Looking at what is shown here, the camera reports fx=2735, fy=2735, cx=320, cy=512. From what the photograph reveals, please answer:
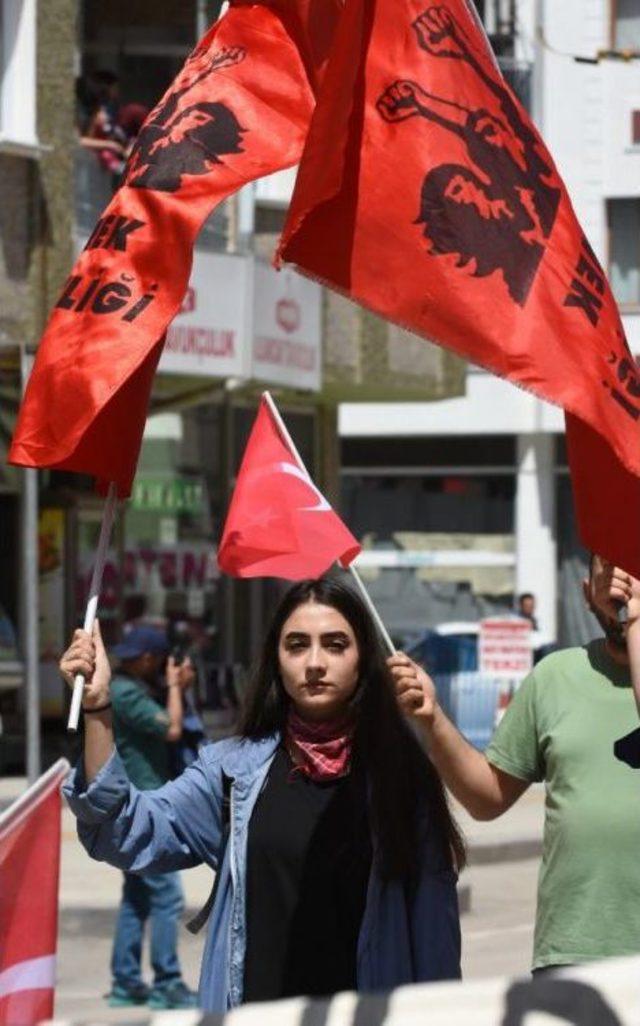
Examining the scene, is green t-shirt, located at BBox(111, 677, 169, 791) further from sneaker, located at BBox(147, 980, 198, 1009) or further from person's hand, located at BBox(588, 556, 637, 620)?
person's hand, located at BBox(588, 556, 637, 620)

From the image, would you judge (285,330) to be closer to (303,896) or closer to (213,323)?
(213,323)

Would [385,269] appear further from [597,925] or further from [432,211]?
[597,925]

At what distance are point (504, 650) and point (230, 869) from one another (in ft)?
66.9

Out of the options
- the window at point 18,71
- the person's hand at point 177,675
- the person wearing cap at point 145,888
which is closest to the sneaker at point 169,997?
the person wearing cap at point 145,888

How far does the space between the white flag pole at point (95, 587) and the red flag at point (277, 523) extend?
50cm

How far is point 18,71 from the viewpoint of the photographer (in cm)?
2053

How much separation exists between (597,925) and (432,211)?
1.51m

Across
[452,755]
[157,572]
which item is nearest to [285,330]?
[157,572]

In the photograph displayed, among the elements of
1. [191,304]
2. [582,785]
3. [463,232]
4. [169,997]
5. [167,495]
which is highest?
[191,304]

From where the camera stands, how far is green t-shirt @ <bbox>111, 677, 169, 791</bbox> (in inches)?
458

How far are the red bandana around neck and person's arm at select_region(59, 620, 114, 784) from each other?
0.39 meters

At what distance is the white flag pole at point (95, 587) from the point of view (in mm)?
5199

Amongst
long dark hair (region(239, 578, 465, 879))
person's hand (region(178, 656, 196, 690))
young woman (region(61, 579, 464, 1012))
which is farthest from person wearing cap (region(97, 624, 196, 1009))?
young woman (region(61, 579, 464, 1012))

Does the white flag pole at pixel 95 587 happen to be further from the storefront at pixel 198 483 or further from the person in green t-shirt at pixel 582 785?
the storefront at pixel 198 483
